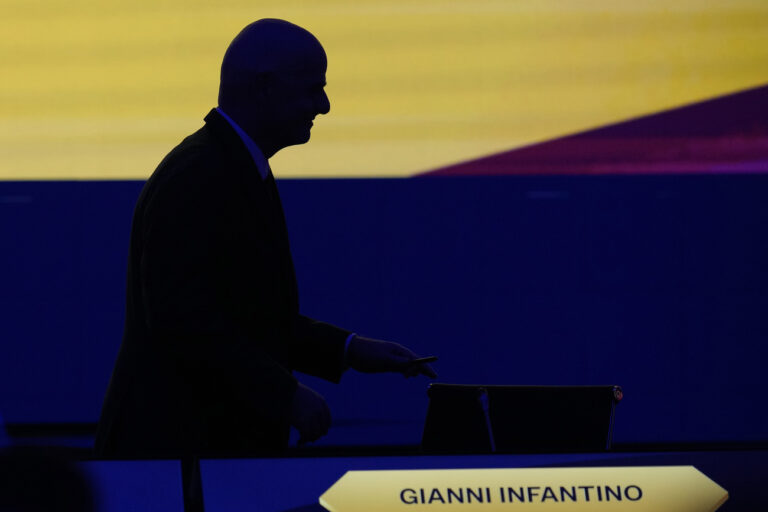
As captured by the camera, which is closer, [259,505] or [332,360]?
[259,505]

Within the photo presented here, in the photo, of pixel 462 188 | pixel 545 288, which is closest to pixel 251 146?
pixel 462 188

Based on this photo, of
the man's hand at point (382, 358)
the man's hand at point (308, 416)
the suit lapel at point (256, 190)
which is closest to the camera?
the man's hand at point (308, 416)

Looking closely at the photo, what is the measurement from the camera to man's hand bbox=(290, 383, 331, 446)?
1.51 metres

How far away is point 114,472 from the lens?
118 cm

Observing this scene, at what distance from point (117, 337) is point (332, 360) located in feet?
12.2

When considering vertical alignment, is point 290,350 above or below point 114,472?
above

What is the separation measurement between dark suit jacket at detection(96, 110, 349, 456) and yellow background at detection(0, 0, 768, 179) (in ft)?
11.5

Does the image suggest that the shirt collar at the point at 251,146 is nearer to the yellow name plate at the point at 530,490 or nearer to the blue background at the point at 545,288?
the yellow name plate at the point at 530,490

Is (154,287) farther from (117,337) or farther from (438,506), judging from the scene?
(117,337)

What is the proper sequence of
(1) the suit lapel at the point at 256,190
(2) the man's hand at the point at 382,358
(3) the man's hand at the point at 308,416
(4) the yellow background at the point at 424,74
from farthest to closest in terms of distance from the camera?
(4) the yellow background at the point at 424,74 < (2) the man's hand at the point at 382,358 < (1) the suit lapel at the point at 256,190 < (3) the man's hand at the point at 308,416

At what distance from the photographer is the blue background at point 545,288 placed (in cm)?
532

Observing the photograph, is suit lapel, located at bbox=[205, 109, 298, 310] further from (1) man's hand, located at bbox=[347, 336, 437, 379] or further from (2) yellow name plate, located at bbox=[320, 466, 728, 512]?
(2) yellow name plate, located at bbox=[320, 466, 728, 512]

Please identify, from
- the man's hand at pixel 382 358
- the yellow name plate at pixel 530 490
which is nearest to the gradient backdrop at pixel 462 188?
the man's hand at pixel 382 358

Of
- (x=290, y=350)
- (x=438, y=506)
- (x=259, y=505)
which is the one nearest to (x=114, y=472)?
(x=259, y=505)
